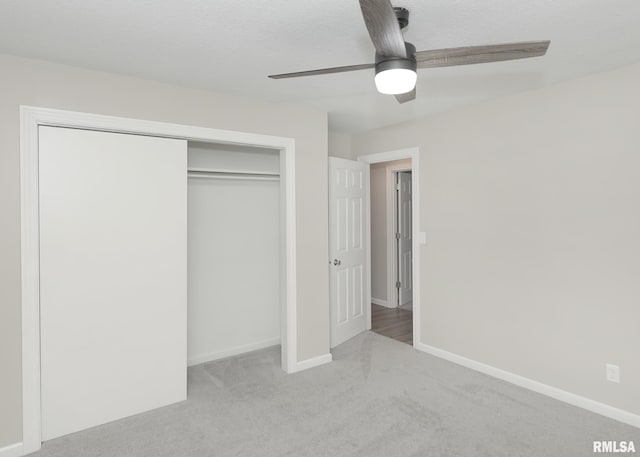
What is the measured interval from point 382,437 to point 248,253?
7.24 feet

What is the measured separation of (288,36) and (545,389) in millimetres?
3122

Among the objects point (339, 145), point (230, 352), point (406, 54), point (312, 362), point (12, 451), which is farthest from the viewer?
point (339, 145)

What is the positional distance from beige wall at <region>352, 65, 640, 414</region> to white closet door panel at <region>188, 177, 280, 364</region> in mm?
1602

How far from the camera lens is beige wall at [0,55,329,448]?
2.35 m

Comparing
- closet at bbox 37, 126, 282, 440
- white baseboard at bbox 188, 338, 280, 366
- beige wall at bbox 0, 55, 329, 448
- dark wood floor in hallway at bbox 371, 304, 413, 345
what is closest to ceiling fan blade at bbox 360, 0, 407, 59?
beige wall at bbox 0, 55, 329, 448

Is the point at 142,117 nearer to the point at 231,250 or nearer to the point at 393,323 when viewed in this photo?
the point at 231,250

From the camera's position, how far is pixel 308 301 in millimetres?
3604

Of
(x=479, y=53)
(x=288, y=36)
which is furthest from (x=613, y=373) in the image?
(x=288, y=36)

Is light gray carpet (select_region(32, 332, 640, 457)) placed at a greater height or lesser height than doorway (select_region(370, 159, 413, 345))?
lesser

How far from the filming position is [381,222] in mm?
5938

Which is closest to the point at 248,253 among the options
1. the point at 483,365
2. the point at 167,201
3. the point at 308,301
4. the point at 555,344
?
the point at 308,301

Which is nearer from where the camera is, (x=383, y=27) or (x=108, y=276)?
(x=383, y=27)

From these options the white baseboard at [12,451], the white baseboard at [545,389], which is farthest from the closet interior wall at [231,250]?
the white baseboard at [545,389]

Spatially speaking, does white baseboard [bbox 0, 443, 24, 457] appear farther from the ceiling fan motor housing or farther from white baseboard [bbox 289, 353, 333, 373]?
the ceiling fan motor housing
